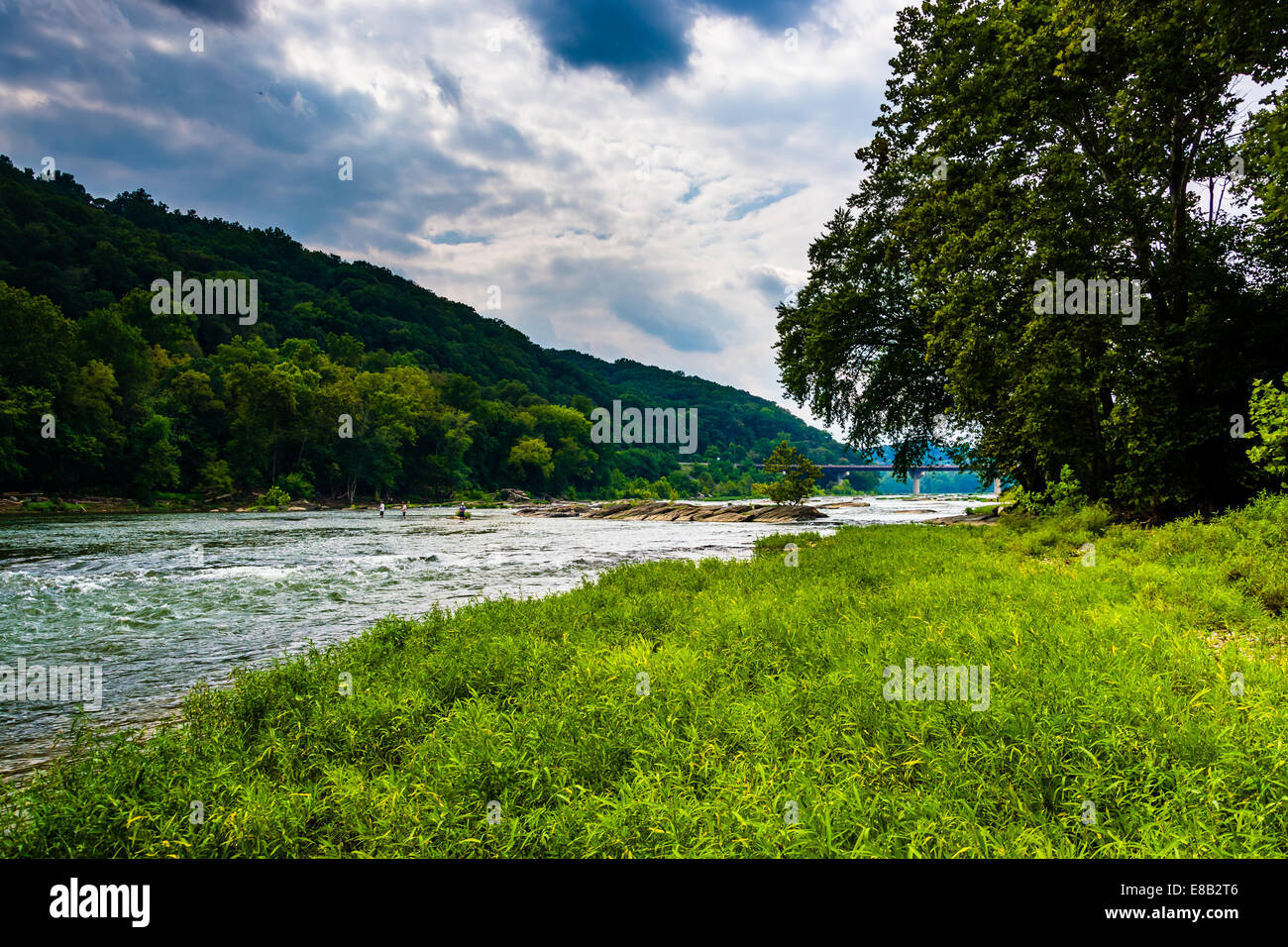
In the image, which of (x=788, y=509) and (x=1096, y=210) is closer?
(x=1096, y=210)

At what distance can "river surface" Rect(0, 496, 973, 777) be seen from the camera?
750 centimetres

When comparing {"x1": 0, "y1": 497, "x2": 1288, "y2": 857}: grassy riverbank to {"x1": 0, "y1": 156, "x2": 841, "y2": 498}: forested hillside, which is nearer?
{"x1": 0, "y1": 497, "x2": 1288, "y2": 857}: grassy riverbank

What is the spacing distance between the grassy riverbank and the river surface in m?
1.21

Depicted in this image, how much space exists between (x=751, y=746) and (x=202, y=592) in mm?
15726

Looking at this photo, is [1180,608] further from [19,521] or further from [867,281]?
[19,521]

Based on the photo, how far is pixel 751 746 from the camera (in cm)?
434

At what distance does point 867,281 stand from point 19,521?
179ft

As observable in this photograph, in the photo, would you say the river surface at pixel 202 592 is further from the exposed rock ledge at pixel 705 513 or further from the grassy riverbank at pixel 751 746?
the exposed rock ledge at pixel 705 513

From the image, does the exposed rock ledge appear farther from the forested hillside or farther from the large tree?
the forested hillside

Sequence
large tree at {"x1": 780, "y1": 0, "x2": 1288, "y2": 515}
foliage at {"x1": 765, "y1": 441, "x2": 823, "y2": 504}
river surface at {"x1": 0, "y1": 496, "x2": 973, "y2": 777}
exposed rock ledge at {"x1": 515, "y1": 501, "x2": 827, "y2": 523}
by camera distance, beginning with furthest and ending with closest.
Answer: foliage at {"x1": 765, "y1": 441, "x2": 823, "y2": 504}, exposed rock ledge at {"x1": 515, "y1": 501, "x2": 827, "y2": 523}, large tree at {"x1": 780, "y1": 0, "x2": 1288, "y2": 515}, river surface at {"x1": 0, "y1": 496, "x2": 973, "y2": 777}

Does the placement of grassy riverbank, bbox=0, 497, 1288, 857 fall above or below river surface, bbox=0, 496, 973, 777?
above

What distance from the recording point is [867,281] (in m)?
26.8

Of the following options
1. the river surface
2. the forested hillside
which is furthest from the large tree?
the forested hillside
